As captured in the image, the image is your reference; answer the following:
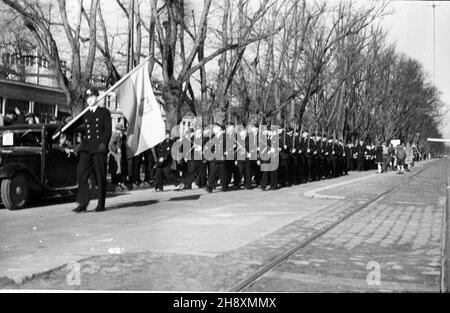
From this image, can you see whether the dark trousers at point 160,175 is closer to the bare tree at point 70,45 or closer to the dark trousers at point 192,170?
the dark trousers at point 192,170

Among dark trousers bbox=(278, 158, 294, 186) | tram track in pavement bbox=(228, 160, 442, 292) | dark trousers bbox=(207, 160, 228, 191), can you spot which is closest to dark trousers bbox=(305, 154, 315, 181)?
dark trousers bbox=(278, 158, 294, 186)

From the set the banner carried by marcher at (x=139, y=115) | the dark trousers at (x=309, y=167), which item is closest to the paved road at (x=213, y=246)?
the banner carried by marcher at (x=139, y=115)

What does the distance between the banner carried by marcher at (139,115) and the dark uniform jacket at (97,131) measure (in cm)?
129

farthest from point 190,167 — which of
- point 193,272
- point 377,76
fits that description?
point 377,76

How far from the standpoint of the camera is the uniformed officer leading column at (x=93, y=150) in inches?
407

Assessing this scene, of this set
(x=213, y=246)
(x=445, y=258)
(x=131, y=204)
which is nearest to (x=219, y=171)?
(x=131, y=204)

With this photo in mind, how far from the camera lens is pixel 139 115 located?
1188 cm

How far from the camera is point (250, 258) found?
6.59 metres

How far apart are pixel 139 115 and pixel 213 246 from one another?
16.9 ft

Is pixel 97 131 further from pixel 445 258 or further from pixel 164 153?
pixel 164 153

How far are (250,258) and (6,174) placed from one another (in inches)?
235

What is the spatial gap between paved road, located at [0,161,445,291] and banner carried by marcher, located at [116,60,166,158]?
3.99 ft

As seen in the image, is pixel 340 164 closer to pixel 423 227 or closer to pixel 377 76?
pixel 377 76
